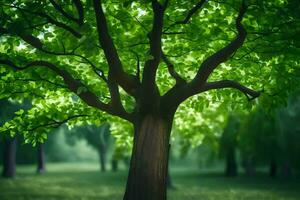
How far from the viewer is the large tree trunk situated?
32.7ft

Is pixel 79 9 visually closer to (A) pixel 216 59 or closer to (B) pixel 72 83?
(B) pixel 72 83

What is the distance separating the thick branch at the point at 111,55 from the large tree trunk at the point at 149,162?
882 mm

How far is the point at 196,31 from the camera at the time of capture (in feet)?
32.4

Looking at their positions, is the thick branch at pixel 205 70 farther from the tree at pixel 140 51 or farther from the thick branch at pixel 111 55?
the thick branch at pixel 111 55

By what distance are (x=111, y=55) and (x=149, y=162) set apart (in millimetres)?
2573

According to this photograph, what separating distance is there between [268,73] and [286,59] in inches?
43.4

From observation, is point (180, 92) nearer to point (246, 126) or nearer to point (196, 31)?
point (196, 31)

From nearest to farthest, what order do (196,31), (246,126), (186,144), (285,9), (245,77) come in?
(285,9), (196,31), (245,77), (186,144), (246,126)

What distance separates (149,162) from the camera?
32.9ft

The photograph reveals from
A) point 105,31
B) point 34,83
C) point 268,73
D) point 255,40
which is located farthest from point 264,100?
point 34,83

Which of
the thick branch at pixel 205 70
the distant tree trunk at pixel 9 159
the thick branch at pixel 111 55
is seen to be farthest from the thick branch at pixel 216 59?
the distant tree trunk at pixel 9 159

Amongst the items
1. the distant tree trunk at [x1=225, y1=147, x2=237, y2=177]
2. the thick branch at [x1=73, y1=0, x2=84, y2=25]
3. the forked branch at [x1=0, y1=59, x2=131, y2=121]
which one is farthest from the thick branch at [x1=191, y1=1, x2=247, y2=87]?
the distant tree trunk at [x1=225, y1=147, x2=237, y2=177]

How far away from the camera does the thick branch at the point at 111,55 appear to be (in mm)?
8930

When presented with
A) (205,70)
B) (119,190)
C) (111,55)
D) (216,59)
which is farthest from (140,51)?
(119,190)
